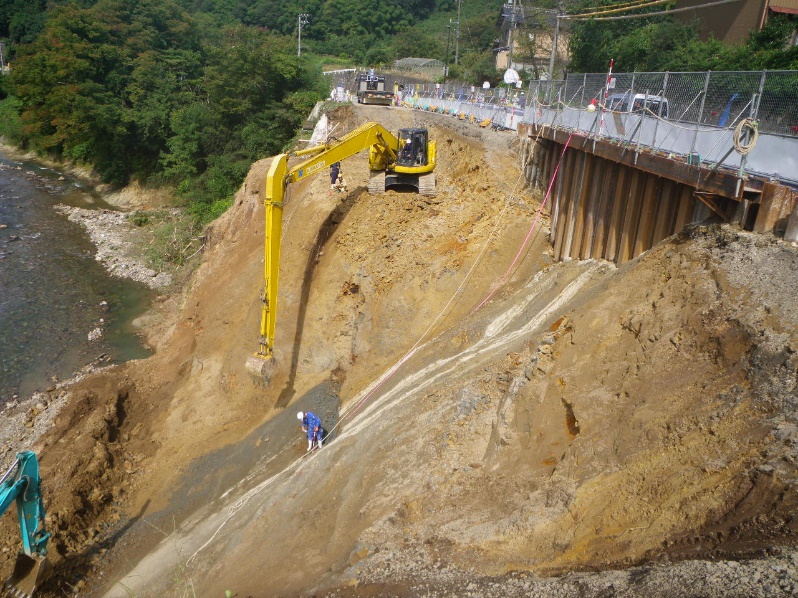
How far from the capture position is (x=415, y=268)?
1867 centimetres

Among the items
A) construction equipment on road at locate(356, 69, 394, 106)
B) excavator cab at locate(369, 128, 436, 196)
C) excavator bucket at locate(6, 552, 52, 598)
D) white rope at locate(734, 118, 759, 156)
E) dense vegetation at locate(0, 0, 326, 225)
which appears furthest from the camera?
dense vegetation at locate(0, 0, 326, 225)

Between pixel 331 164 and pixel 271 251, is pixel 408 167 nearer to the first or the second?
pixel 331 164

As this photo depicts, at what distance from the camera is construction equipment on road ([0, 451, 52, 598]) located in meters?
11.8

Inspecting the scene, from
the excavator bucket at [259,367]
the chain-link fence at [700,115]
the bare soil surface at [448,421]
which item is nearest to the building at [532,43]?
the bare soil surface at [448,421]

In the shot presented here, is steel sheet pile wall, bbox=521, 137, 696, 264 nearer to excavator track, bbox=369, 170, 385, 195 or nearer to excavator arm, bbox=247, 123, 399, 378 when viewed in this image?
excavator track, bbox=369, 170, 385, 195

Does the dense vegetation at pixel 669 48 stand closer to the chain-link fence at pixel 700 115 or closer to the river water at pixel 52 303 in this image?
the chain-link fence at pixel 700 115

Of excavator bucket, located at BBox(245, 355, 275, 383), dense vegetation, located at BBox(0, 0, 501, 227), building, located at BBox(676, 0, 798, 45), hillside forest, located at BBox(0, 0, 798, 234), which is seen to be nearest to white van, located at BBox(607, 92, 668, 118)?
excavator bucket, located at BBox(245, 355, 275, 383)

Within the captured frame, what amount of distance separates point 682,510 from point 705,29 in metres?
34.1

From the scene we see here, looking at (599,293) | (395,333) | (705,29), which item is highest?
(705,29)

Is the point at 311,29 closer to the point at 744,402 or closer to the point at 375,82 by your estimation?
the point at 375,82

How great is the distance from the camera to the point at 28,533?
12.1 m

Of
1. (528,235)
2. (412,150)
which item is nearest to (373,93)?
(412,150)

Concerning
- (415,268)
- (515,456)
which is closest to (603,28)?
(415,268)

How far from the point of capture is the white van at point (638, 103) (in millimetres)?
13531
